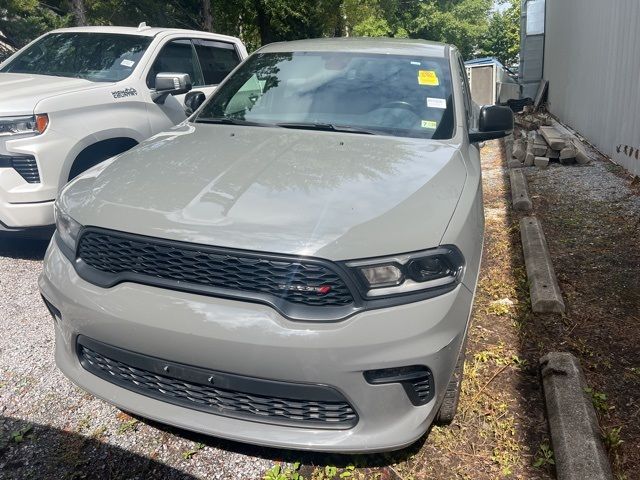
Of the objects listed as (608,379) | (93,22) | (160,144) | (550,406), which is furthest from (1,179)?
(93,22)

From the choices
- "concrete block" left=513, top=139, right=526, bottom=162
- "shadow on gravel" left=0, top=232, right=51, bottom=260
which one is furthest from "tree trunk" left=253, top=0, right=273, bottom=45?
"shadow on gravel" left=0, top=232, right=51, bottom=260

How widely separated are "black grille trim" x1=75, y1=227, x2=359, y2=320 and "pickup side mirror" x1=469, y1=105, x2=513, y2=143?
1.93 meters

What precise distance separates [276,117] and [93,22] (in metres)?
18.0

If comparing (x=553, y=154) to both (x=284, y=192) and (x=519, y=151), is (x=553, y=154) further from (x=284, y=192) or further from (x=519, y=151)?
(x=284, y=192)

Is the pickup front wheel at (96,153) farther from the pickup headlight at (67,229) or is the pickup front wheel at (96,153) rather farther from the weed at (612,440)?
the weed at (612,440)

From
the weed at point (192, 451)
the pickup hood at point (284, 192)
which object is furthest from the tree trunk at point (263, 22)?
the weed at point (192, 451)

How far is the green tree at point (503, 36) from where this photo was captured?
58.0m

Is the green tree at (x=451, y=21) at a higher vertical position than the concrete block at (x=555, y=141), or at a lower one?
higher

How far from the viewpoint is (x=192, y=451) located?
248cm

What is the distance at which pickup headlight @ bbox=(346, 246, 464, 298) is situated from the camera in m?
2.00

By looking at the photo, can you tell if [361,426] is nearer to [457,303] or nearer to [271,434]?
[271,434]

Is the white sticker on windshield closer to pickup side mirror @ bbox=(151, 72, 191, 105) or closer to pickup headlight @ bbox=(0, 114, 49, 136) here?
pickup side mirror @ bbox=(151, 72, 191, 105)

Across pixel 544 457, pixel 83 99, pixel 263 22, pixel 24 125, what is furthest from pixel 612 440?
pixel 263 22

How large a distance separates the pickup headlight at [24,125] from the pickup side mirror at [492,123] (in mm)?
3159
